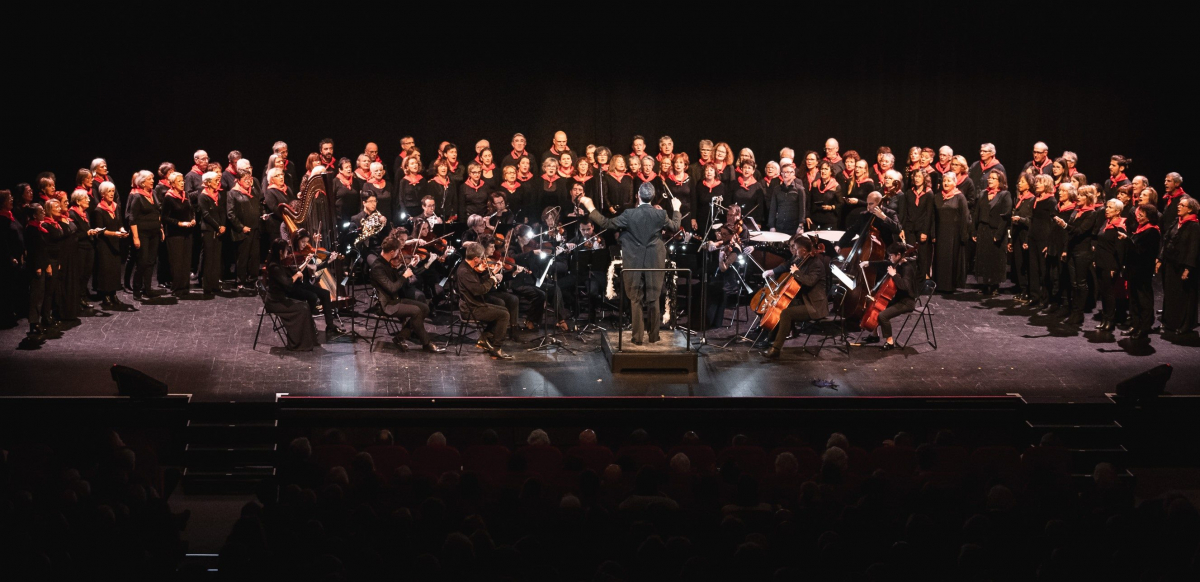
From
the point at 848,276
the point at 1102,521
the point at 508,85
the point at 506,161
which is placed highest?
the point at 508,85

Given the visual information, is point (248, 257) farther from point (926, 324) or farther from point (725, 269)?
point (926, 324)

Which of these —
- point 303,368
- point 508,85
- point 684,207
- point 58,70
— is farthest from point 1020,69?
point 58,70

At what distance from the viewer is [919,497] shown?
6.20 meters

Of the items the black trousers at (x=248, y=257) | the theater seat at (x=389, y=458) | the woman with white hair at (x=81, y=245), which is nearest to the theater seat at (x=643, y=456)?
the theater seat at (x=389, y=458)

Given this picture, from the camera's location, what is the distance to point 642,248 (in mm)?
9406

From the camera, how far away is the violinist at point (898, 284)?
32.4ft

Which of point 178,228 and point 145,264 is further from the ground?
point 178,228

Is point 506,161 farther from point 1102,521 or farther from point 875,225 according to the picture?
point 1102,521

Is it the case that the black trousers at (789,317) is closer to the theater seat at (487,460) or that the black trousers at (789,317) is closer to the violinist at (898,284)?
the violinist at (898,284)

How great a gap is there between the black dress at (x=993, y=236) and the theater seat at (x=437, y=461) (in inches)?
300

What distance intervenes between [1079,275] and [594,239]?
4.77 metres

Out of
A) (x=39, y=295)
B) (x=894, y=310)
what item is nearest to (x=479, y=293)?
(x=894, y=310)

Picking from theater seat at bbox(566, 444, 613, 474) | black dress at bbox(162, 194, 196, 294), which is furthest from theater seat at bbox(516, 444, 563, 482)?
black dress at bbox(162, 194, 196, 294)

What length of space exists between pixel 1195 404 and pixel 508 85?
9.25 m
